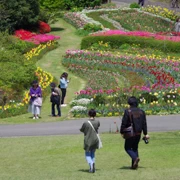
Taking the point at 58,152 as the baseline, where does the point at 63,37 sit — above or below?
below

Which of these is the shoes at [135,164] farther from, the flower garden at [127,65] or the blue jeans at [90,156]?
the flower garden at [127,65]

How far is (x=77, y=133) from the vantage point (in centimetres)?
1911

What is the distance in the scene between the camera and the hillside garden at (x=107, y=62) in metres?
23.9

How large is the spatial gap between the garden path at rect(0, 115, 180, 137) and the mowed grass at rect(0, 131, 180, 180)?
3.39 ft

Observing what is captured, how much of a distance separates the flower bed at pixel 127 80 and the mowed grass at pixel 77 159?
16.1 ft

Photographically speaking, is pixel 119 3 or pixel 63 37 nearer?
pixel 63 37

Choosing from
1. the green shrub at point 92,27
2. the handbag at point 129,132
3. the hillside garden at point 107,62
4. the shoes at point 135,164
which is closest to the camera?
the handbag at point 129,132

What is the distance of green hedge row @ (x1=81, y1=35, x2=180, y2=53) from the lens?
1567 inches

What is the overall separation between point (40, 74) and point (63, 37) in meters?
16.8

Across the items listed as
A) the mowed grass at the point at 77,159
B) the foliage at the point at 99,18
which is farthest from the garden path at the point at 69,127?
the foliage at the point at 99,18

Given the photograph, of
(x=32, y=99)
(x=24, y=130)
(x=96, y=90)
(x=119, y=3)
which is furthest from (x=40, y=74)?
(x=119, y=3)

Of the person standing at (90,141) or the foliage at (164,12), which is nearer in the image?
the person standing at (90,141)

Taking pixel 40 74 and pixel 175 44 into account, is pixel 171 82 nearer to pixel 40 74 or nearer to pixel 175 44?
pixel 40 74

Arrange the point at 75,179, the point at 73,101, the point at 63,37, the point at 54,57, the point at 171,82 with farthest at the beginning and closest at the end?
the point at 63,37 < the point at 54,57 < the point at 171,82 < the point at 73,101 < the point at 75,179
